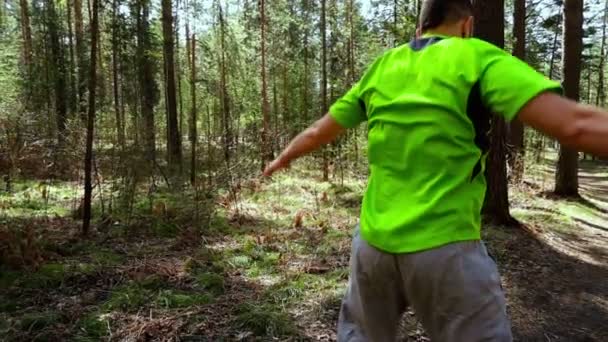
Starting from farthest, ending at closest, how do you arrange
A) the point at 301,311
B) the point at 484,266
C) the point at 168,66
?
the point at 168,66 < the point at 301,311 < the point at 484,266

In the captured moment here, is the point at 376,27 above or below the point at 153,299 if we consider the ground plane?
above

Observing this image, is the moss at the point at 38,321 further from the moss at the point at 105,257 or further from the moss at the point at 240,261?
the moss at the point at 240,261

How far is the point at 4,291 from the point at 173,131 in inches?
436

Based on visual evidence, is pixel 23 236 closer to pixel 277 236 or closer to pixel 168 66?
pixel 277 236

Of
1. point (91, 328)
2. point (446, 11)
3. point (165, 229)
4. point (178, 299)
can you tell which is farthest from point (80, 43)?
point (446, 11)

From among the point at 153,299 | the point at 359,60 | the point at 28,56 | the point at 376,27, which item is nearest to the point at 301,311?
the point at 153,299

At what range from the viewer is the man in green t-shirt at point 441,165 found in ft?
4.45

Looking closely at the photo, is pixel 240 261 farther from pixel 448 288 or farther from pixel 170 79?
pixel 170 79

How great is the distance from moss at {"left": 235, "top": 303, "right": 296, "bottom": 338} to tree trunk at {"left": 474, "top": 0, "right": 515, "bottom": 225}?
4.10 metres

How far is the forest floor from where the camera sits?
3836 mm

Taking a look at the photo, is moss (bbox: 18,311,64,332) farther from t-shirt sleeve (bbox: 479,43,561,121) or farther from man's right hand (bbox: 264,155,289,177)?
t-shirt sleeve (bbox: 479,43,561,121)

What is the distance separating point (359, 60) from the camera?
67.7 ft

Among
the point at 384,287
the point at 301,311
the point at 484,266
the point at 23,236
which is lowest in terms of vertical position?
the point at 301,311

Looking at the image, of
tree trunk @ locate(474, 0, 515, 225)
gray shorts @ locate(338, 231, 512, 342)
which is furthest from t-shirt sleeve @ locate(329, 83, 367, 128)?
tree trunk @ locate(474, 0, 515, 225)
